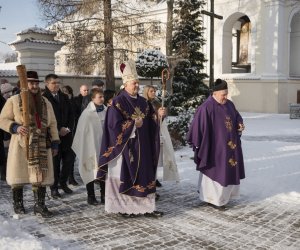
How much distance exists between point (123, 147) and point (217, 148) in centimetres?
149

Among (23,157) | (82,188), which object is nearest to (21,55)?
(82,188)

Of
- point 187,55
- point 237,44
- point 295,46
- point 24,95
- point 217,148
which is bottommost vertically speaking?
point 217,148

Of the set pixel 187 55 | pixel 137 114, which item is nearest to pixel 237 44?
pixel 187 55

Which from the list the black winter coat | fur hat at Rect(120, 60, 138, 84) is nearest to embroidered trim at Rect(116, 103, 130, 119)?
fur hat at Rect(120, 60, 138, 84)

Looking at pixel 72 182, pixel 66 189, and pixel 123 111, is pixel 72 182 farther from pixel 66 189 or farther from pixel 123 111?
pixel 123 111

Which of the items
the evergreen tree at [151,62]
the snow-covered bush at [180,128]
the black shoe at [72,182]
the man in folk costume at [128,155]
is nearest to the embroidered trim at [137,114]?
the man in folk costume at [128,155]

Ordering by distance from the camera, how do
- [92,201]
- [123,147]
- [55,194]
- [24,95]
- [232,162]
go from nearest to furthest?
[24,95] < [123,147] < [232,162] < [92,201] < [55,194]

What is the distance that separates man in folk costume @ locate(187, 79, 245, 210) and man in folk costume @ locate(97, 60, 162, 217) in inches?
34.2

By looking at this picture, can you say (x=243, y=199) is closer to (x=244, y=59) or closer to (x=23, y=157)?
(x=23, y=157)

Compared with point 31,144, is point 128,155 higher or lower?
lower

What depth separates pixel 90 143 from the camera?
625cm

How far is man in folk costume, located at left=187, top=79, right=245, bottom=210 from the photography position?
604 cm

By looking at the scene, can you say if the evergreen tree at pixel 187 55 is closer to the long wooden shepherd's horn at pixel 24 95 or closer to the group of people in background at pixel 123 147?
the group of people in background at pixel 123 147

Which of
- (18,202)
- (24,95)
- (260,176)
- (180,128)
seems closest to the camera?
(24,95)
